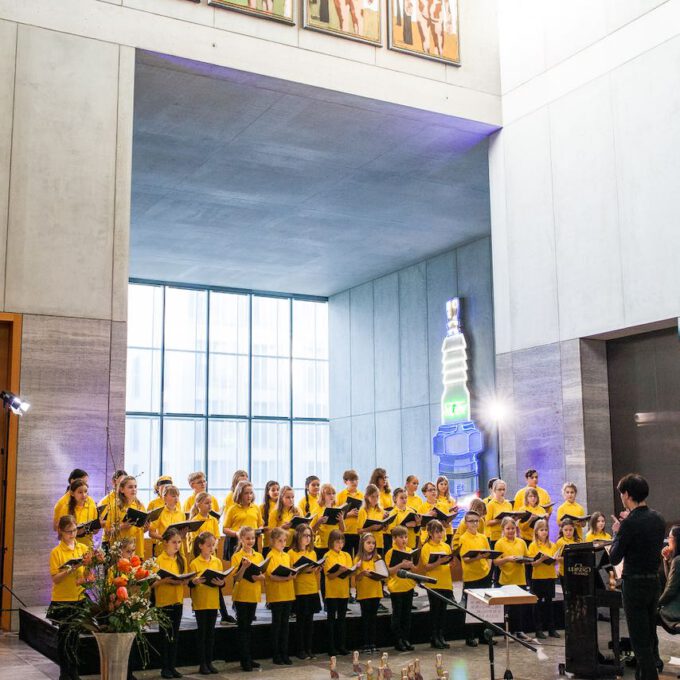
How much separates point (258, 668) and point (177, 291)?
1700 centimetres

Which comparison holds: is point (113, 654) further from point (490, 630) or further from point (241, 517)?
point (241, 517)

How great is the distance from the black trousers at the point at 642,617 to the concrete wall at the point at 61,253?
6668 millimetres

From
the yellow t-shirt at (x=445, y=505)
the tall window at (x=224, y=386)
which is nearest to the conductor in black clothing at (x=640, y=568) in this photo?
the yellow t-shirt at (x=445, y=505)

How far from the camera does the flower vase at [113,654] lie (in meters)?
6.33

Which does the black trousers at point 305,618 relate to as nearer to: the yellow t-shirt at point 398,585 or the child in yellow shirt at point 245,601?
the child in yellow shirt at point 245,601

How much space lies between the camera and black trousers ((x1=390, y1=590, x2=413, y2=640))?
1034 centimetres

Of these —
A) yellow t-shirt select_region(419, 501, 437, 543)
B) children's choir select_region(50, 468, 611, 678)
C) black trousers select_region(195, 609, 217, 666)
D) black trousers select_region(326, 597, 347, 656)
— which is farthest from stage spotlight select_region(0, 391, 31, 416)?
yellow t-shirt select_region(419, 501, 437, 543)

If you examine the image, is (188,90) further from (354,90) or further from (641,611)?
(641,611)

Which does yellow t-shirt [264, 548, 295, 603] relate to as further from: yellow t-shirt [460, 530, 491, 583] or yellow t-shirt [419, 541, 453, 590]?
yellow t-shirt [460, 530, 491, 583]

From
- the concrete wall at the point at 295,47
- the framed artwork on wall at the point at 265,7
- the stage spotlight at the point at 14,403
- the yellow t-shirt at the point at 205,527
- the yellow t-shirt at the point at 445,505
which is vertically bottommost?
the yellow t-shirt at the point at 205,527

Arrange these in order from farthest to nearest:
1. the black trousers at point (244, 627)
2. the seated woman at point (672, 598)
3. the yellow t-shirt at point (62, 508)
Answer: the yellow t-shirt at point (62, 508) < the black trousers at point (244, 627) < the seated woman at point (672, 598)

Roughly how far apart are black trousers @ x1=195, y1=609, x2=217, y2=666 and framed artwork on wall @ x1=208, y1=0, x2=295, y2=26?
841 cm

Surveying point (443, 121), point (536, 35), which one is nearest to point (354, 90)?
point (443, 121)

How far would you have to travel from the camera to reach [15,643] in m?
10.1
